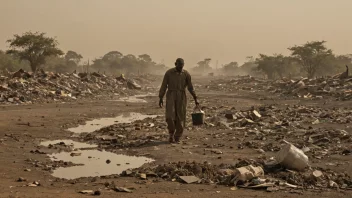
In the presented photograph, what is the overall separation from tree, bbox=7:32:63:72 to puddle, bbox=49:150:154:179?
29.2 meters

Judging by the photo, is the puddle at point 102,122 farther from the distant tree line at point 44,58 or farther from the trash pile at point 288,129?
the distant tree line at point 44,58

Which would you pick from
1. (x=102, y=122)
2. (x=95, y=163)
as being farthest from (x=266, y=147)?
(x=102, y=122)

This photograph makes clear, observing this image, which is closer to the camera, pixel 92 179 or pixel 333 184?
pixel 333 184

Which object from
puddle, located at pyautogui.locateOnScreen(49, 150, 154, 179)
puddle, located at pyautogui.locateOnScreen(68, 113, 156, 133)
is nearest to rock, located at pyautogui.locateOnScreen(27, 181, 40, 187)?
puddle, located at pyautogui.locateOnScreen(49, 150, 154, 179)

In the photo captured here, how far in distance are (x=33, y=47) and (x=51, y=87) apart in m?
15.3

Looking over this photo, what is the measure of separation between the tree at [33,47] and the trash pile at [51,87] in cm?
939

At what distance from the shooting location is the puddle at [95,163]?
5.64 m

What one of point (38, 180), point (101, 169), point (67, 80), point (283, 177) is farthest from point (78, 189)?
point (67, 80)

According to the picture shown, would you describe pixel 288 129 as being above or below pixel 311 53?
below

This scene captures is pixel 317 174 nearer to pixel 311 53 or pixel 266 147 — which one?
pixel 266 147

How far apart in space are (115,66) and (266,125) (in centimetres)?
6535

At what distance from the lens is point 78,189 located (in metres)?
4.58

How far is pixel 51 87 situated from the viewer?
66.5ft

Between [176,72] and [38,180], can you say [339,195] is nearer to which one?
[38,180]
